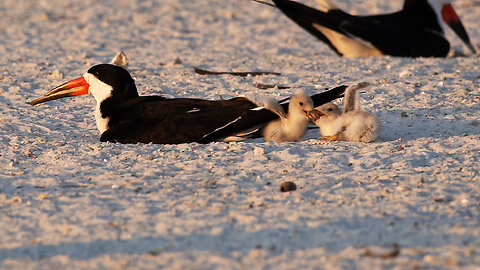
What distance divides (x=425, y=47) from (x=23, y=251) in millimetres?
5830

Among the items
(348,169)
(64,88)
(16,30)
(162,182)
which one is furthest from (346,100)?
(16,30)

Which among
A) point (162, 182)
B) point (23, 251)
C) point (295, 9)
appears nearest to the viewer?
point (23, 251)

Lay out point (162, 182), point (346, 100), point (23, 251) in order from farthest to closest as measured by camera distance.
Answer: point (346, 100), point (162, 182), point (23, 251)

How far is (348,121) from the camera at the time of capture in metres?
5.17

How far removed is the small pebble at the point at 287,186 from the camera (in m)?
4.15

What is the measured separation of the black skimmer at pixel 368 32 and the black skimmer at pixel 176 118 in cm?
295

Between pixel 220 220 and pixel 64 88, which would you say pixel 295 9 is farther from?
pixel 220 220

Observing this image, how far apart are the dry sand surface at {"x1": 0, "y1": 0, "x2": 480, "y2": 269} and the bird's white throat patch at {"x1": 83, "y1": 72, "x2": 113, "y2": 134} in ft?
0.42

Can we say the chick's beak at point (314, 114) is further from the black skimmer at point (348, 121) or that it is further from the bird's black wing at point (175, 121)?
the bird's black wing at point (175, 121)

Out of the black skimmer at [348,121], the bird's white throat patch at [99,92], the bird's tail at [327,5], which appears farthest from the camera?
the bird's tail at [327,5]

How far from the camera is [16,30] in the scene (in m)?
9.61

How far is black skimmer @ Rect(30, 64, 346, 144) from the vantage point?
515 centimetres

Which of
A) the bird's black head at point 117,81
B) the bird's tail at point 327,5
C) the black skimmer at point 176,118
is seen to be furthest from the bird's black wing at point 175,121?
the bird's tail at point 327,5

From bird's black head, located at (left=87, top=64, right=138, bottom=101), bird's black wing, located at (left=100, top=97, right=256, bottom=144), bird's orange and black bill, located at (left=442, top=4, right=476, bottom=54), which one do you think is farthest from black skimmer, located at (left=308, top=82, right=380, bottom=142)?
bird's orange and black bill, located at (left=442, top=4, right=476, bottom=54)
